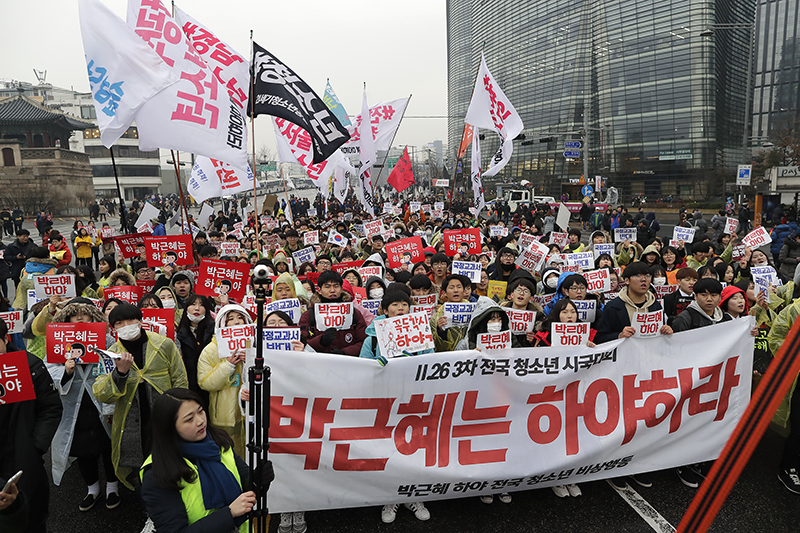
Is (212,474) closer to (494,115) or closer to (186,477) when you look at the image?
(186,477)

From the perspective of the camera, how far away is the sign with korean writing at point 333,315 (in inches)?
180

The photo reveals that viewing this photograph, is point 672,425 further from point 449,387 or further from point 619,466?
point 449,387

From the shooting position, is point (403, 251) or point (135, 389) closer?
point (135, 389)

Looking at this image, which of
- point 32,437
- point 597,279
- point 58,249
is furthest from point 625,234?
point 58,249

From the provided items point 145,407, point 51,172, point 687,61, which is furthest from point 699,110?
point 51,172

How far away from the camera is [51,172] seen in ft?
138

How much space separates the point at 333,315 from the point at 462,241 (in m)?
5.03

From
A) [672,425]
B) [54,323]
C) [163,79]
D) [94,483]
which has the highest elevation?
[163,79]

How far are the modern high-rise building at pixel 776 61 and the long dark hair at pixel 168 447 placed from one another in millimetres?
73777

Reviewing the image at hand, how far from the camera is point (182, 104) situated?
6434 millimetres

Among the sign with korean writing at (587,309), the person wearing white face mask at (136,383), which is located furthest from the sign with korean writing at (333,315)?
the sign with korean writing at (587,309)

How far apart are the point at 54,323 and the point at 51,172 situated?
48028 millimetres

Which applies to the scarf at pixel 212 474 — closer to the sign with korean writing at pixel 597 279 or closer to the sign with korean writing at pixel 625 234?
the sign with korean writing at pixel 597 279

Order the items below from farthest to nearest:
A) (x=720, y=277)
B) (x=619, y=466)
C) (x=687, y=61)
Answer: (x=687, y=61), (x=720, y=277), (x=619, y=466)
